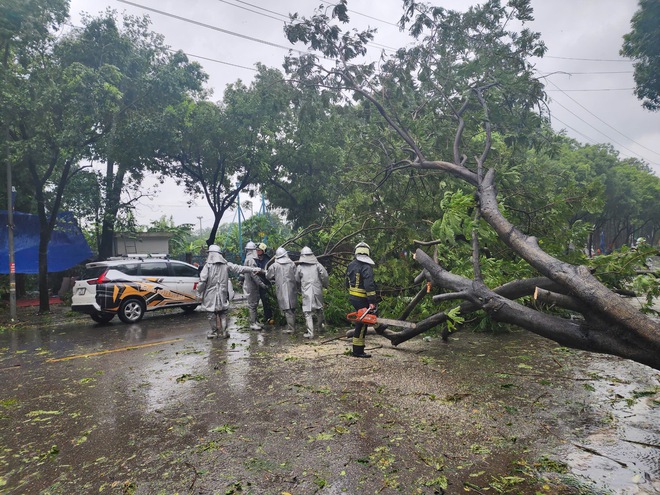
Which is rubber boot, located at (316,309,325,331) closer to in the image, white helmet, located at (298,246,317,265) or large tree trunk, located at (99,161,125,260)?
white helmet, located at (298,246,317,265)

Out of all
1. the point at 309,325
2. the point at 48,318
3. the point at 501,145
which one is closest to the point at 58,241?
the point at 48,318

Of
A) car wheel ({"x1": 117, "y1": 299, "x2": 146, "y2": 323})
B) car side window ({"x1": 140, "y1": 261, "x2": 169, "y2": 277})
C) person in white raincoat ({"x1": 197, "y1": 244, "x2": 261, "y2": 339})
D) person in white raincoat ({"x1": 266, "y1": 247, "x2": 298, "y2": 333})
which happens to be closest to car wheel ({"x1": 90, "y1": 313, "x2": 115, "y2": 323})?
car wheel ({"x1": 117, "y1": 299, "x2": 146, "y2": 323})

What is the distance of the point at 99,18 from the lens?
1552 cm

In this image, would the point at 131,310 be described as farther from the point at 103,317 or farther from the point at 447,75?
the point at 447,75

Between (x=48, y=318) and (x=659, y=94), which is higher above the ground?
(x=659, y=94)

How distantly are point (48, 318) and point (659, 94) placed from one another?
2025 centimetres

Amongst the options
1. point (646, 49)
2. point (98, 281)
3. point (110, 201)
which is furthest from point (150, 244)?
point (646, 49)

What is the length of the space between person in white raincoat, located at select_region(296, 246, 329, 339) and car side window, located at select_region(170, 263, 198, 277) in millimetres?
5121

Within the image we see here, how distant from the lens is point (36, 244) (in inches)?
675

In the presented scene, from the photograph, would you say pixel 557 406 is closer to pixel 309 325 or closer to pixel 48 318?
pixel 309 325

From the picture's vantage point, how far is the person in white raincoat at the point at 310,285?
8.50 metres

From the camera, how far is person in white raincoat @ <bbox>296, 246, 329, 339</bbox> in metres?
8.50

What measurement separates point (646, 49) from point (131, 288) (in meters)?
16.2

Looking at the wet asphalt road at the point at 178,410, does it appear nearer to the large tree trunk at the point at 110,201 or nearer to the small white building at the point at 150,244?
the large tree trunk at the point at 110,201
